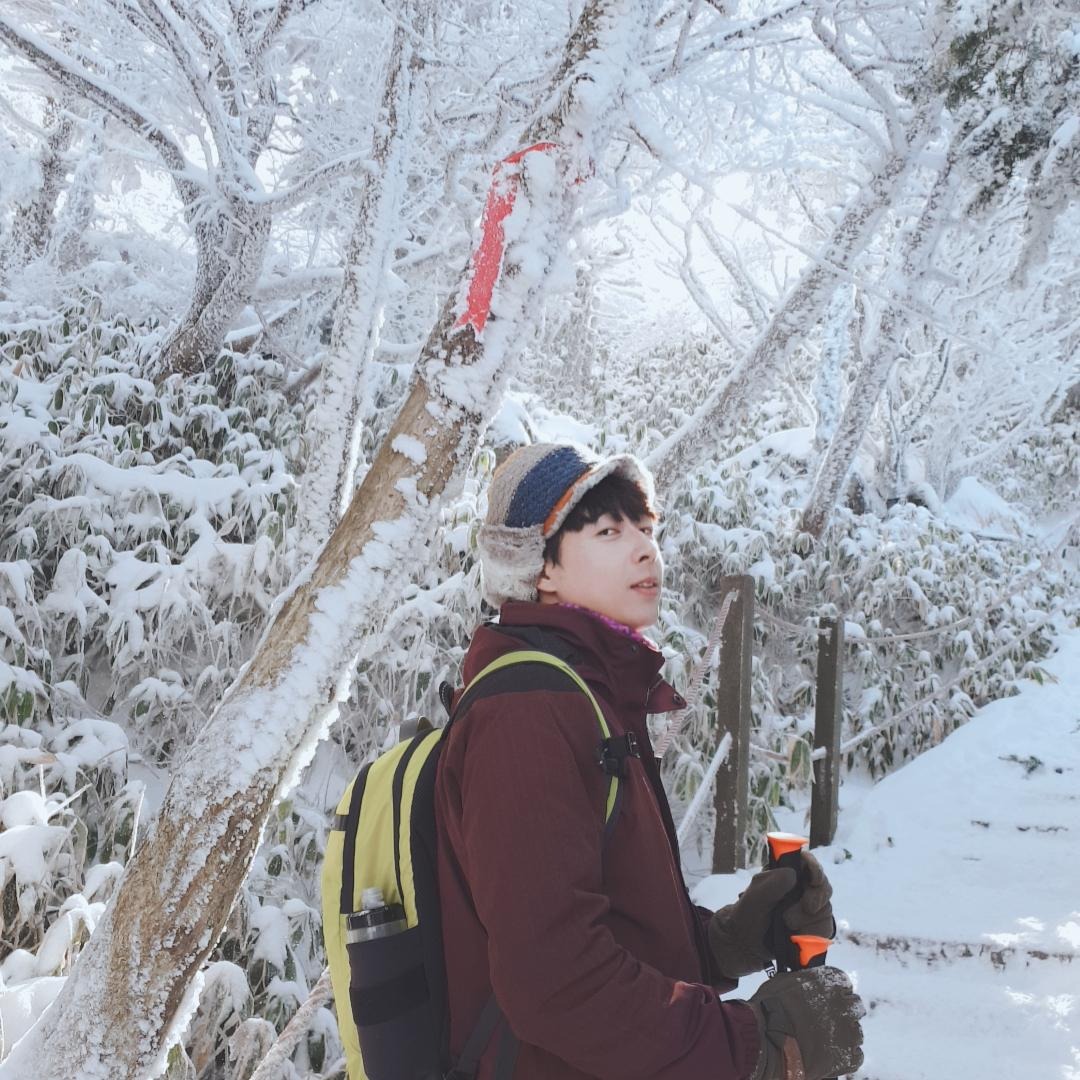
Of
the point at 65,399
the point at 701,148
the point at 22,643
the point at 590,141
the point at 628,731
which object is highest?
the point at 701,148

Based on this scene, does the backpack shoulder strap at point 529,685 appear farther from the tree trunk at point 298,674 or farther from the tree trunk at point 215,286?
the tree trunk at point 215,286

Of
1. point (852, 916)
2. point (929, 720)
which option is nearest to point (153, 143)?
Answer: point (852, 916)

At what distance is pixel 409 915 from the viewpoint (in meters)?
1.24

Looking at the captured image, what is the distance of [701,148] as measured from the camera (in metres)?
7.57

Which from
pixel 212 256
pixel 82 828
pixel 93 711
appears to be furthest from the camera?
pixel 212 256

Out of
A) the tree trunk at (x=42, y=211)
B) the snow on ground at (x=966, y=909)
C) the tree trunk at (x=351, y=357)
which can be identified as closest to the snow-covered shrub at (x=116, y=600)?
the tree trunk at (x=351, y=357)

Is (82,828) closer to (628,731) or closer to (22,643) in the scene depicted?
(22,643)

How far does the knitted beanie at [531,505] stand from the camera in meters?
1.43

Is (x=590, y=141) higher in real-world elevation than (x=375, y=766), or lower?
higher

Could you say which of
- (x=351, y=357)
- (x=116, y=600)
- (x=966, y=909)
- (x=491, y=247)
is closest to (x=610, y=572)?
(x=491, y=247)

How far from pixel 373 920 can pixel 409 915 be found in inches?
1.9

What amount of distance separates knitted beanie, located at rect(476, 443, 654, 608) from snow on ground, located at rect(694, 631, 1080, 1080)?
2704 mm

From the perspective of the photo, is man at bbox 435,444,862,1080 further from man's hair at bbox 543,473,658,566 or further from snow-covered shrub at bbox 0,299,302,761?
snow-covered shrub at bbox 0,299,302,761

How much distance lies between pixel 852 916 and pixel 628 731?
3479mm
